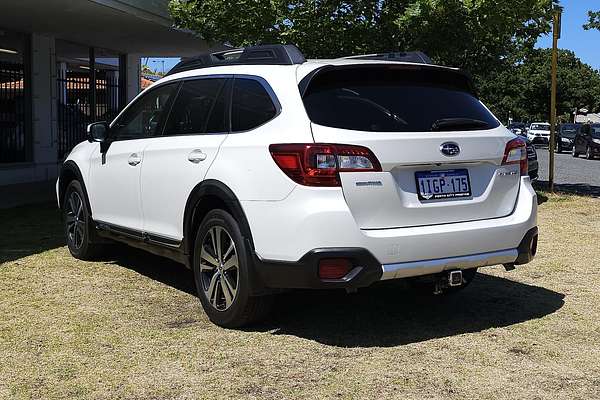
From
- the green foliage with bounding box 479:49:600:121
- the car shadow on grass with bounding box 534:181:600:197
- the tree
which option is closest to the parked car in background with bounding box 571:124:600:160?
the car shadow on grass with bounding box 534:181:600:197

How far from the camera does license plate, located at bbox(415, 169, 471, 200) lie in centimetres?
434

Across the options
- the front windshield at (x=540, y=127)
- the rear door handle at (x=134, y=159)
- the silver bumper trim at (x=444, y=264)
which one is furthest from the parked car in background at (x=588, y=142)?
the rear door handle at (x=134, y=159)

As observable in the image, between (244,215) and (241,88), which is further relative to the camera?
(241,88)

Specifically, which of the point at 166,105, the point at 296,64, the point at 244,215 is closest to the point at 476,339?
the point at 244,215

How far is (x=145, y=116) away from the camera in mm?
6000

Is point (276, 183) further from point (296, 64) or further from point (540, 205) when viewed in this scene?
point (540, 205)

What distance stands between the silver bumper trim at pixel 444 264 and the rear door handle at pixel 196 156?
4.87 feet

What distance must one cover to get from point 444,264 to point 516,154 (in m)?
1.04

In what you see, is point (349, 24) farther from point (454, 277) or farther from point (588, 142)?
point (588, 142)

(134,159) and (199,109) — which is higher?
(199,109)

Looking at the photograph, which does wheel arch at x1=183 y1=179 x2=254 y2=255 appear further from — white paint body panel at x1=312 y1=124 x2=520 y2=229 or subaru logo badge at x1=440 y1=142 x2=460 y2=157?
subaru logo badge at x1=440 y1=142 x2=460 y2=157

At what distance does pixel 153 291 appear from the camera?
5.78 meters

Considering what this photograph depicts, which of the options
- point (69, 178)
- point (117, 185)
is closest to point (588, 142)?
point (69, 178)

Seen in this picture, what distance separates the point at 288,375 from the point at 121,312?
5.61 ft
